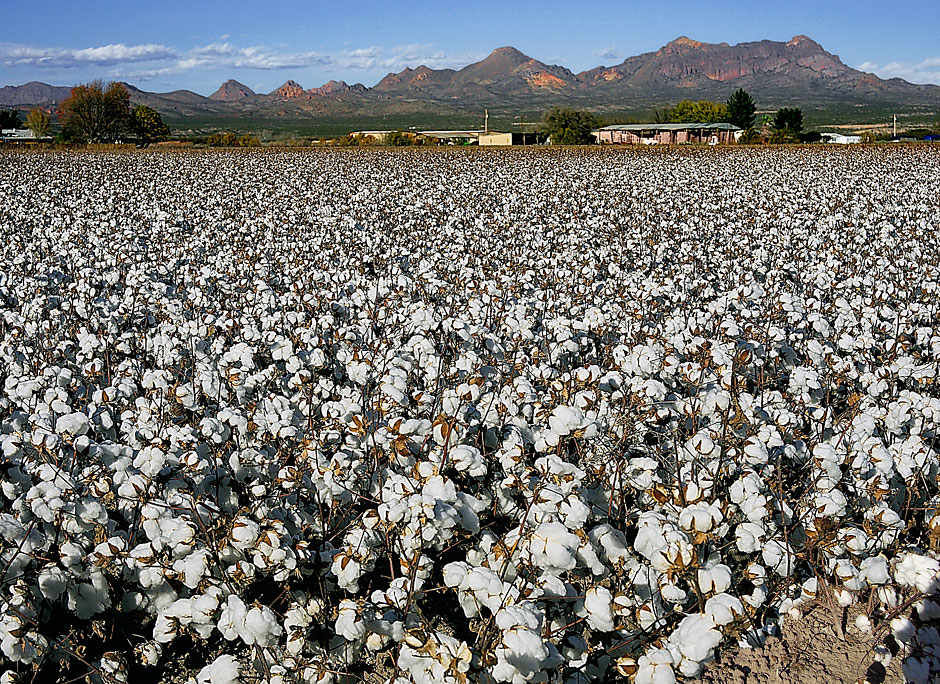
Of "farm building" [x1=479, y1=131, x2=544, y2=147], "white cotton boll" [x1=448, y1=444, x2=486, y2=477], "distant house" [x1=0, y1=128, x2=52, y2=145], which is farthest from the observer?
"farm building" [x1=479, y1=131, x2=544, y2=147]

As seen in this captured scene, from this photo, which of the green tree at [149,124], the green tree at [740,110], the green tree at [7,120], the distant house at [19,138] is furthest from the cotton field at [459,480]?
the green tree at [7,120]

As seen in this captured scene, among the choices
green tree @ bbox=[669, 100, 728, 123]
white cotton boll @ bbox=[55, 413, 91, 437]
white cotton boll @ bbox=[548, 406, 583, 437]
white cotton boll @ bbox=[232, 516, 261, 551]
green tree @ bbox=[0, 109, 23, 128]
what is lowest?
white cotton boll @ bbox=[232, 516, 261, 551]

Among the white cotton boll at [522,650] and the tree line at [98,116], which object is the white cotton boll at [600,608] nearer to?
the white cotton boll at [522,650]

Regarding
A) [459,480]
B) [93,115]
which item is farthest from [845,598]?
[93,115]

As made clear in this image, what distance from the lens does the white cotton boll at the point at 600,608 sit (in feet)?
9.11

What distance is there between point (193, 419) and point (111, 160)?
35.3 meters

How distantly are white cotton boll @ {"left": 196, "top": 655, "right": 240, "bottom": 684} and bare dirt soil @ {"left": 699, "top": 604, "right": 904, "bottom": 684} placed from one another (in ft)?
5.89

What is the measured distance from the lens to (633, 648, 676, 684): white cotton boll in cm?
256

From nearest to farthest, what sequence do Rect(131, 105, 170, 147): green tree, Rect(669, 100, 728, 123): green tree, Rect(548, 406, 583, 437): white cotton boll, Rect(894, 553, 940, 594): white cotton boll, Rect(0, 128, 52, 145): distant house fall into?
Rect(894, 553, 940, 594): white cotton boll → Rect(548, 406, 583, 437): white cotton boll → Rect(0, 128, 52, 145): distant house → Rect(131, 105, 170, 147): green tree → Rect(669, 100, 728, 123): green tree

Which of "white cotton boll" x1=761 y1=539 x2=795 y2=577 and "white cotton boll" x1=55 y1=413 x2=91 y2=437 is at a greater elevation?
"white cotton boll" x1=55 y1=413 x2=91 y2=437

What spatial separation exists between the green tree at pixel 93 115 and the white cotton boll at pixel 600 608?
3245 inches

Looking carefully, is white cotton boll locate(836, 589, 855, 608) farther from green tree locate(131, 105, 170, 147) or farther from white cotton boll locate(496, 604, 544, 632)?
green tree locate(131, 105, 170, 147)

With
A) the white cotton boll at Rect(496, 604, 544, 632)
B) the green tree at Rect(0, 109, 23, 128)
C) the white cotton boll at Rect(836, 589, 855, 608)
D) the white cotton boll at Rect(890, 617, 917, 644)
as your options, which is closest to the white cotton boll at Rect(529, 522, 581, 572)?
the white cotton boll at Rect(496, 604, 544, 632)

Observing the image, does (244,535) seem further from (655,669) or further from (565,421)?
(655,669)
